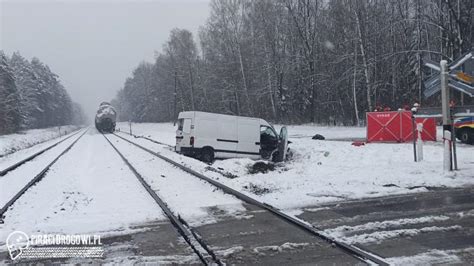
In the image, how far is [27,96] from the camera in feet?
281

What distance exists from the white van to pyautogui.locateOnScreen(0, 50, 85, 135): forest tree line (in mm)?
43425

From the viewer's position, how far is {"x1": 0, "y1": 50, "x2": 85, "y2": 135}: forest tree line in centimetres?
5963

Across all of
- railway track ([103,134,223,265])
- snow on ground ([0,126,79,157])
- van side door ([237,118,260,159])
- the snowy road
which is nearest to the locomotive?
snow on ground ([0,126,79,157])

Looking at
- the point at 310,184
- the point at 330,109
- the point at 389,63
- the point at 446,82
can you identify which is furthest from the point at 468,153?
the point at 330,109

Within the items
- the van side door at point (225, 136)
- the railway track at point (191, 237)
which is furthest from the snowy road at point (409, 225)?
the van side door at point (225, 136)

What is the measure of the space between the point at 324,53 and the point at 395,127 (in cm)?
3079

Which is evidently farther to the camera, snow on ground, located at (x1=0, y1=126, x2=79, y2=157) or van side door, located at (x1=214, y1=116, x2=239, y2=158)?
snow on ground, located at (x1=0, y1=126, x2=79, y2=157)

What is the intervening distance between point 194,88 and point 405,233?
66.9m

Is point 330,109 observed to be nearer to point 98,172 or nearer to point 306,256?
point 98,172

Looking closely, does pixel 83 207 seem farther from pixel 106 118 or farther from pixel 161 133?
pixel 106 118

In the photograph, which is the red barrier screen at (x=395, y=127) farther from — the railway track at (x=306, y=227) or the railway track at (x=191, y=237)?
the railway track at (x=191, y=237)

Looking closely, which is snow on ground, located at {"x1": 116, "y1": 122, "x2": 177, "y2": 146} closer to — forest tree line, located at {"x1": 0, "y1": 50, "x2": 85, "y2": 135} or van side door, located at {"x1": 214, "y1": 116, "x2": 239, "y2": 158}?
van side door, located at {"x1": 214, "y1": 116, "x2": 239, "y2": 158}

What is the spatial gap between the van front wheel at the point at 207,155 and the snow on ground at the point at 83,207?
6.01 meters

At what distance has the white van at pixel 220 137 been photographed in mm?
19422
